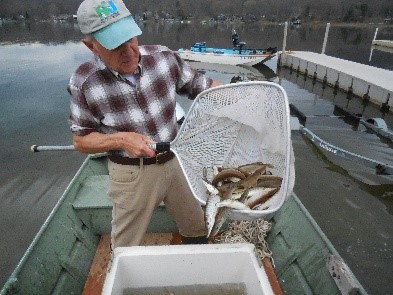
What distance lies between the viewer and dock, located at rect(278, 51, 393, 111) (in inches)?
582

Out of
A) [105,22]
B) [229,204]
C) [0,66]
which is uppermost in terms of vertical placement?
[105,22]

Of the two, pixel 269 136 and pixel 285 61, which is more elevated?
pixel 269 136

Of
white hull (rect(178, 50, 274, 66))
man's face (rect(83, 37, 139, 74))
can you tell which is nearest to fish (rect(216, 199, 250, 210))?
man's face (rect(83, 37, 139, 74))

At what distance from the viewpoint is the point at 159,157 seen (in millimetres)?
2768

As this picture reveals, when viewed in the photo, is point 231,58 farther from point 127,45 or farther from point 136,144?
point 136,144

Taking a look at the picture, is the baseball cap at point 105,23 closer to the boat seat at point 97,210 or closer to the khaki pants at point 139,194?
the khaki pants at point 139,194

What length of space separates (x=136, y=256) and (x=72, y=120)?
123cm

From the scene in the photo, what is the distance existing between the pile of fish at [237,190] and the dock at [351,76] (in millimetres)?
14123

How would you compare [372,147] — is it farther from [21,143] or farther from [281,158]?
[21,143]

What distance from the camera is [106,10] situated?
217 cm

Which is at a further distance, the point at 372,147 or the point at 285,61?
the point at 285,61

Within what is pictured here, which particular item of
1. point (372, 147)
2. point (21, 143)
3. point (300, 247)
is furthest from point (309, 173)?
point (21, 143)

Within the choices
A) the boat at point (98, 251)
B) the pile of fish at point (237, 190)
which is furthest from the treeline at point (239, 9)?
the pile of fish at point (237, 190)

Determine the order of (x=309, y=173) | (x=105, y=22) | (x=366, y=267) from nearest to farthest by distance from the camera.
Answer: (x=105, y=22) < (x=366, y=267) < (x=309, y=173)
